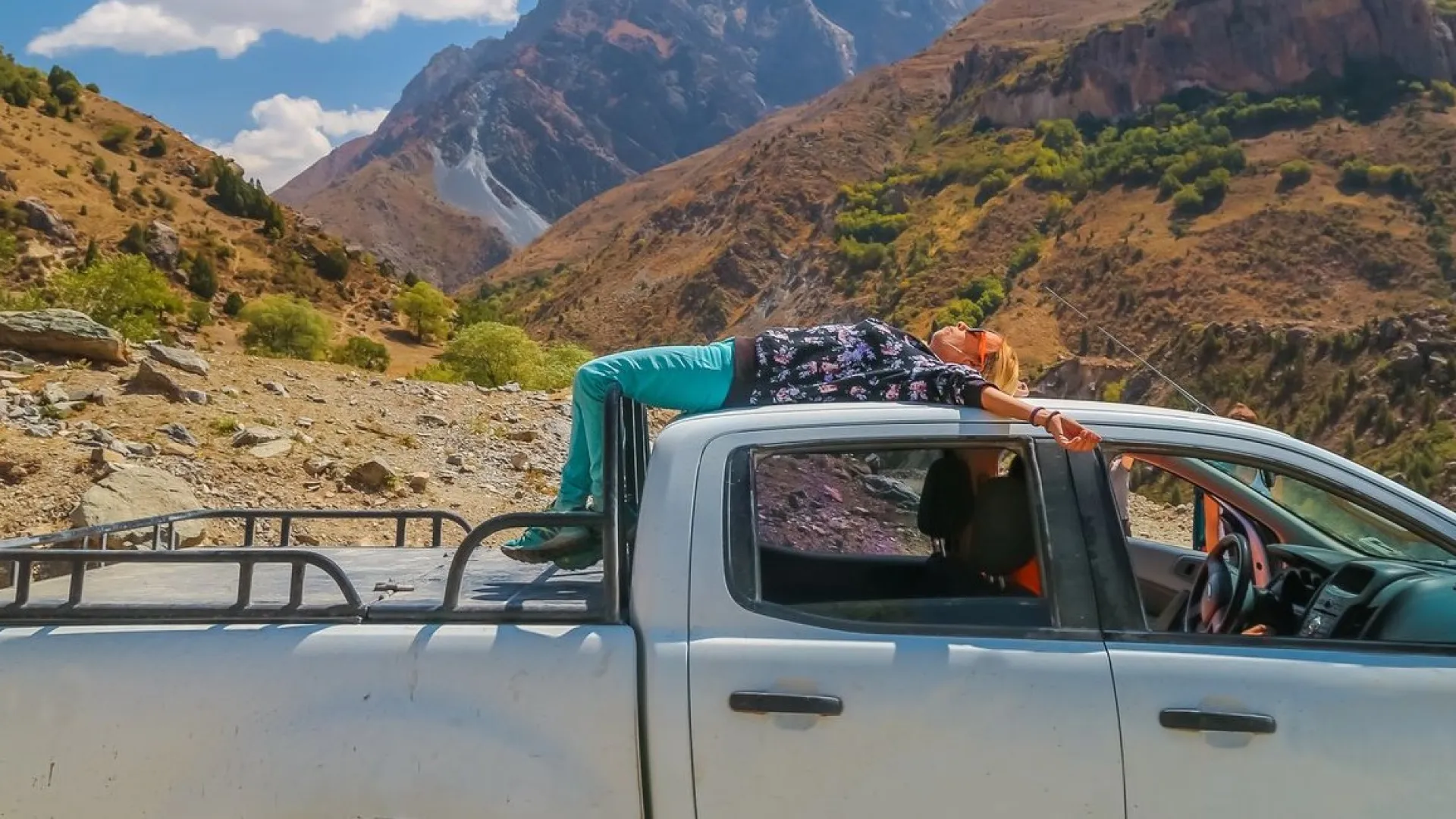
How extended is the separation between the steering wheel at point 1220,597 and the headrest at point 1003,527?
48cm

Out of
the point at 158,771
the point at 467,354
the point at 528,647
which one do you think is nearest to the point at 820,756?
the point at 528,647

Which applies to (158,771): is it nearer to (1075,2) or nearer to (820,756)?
(820,756)

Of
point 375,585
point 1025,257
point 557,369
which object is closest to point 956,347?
point 375,585

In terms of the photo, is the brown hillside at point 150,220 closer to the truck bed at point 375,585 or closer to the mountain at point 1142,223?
the mountain at point 1142,223

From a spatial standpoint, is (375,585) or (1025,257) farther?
(1025,257)

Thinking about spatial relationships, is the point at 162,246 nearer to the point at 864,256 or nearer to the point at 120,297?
the point at 120,297

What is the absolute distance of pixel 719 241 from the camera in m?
86.2

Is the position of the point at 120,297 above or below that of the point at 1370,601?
above

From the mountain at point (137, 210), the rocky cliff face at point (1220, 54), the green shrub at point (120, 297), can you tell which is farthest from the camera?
the rocky cliff face at point (1220, 54)

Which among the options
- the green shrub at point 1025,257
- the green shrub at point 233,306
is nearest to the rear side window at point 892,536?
the green shrub at point 233,306

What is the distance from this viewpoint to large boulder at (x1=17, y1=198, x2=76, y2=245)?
112 ft

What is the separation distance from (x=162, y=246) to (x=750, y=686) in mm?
39703

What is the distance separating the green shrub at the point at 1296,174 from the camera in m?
53.7

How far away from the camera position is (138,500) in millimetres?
9008
